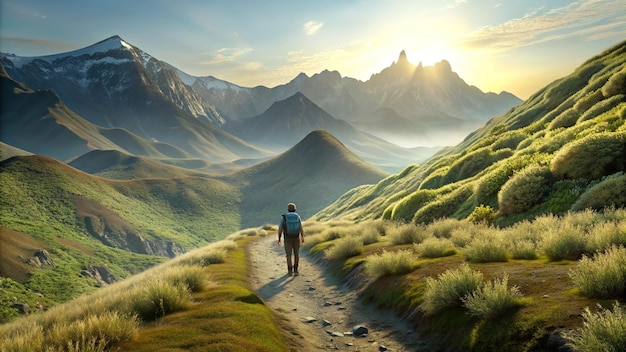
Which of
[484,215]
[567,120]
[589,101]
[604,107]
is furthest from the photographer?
[589,101]

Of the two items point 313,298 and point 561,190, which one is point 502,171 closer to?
point 561,190

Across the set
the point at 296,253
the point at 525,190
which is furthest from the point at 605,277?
the point at 296,253

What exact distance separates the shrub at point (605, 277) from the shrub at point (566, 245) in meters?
3.35

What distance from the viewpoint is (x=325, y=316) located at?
13.8 m

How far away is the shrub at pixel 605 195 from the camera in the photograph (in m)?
13.6

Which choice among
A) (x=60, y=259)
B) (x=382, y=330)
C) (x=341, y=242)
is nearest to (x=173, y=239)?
(x=60, y=259)

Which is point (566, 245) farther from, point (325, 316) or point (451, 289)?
point (325, 316)

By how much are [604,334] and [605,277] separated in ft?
6.57

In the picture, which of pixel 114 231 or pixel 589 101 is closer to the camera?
pixel 589 101

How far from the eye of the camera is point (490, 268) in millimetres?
11180

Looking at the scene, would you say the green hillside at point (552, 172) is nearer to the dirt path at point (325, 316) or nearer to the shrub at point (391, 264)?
the shrub at point (391, 264)

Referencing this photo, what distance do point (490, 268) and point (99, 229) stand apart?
169 m

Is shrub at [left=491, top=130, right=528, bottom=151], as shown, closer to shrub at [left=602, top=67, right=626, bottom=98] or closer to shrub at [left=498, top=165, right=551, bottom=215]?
shrub at [left=602, top=67, right=626, bottom=98]

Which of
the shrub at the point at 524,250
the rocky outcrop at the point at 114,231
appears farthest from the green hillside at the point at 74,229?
the shrub at the point at 524,250
